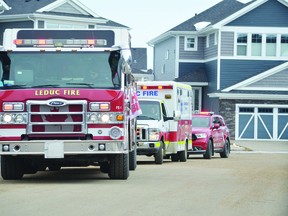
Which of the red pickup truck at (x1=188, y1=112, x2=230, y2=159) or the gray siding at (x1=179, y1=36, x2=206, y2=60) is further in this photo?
the gray siding at (x1=179, y1=36, x2=206, y2=60)

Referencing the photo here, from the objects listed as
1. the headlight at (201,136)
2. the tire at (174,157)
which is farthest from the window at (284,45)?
the tire at (174,157)

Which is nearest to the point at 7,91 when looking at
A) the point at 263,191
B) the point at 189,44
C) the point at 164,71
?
the point at 263,191

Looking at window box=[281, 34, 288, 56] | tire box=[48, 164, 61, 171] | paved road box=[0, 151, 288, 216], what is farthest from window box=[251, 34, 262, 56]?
paved road box=[0, 151, 288, 216]

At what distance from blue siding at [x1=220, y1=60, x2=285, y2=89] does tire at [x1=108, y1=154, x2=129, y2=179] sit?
4052 centimetres

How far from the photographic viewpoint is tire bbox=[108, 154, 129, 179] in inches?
711

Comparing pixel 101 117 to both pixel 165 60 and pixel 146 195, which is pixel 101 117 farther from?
pixel 165 60

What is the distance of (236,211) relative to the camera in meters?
12.5

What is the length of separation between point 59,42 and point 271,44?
139ft

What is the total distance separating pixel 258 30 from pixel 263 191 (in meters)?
43.1

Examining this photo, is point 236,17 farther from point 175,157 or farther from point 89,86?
point 89,86

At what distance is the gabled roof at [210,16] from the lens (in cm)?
6246

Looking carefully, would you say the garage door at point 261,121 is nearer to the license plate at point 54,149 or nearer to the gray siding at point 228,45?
the gray siding at point 228,45

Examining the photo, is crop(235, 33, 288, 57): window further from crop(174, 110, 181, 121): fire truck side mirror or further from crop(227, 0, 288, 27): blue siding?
crop(174, 110, 181, 121): fire truck side mirror

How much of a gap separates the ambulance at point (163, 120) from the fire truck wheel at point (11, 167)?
8.73 metres
